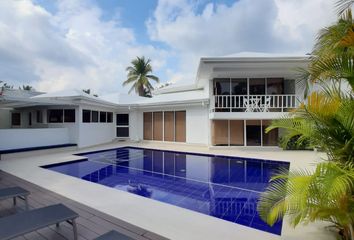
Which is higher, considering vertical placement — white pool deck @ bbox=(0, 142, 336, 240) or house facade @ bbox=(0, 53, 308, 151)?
house facade @ bbox=(0, 53, 308, 151)

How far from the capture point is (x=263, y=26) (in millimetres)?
13195

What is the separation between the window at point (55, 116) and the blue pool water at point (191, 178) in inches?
150

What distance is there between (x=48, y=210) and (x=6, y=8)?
11374mm

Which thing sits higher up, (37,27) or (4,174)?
(37,27)

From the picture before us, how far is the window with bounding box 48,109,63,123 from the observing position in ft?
46.2

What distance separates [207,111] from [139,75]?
1929 cm

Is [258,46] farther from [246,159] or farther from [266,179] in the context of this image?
[266,179]

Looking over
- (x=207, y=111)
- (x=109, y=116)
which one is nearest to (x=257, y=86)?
(x=207, y=111)

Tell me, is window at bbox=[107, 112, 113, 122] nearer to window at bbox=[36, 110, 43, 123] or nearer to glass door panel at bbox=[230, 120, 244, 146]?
window at bbox=[36, 110, 43, 123]

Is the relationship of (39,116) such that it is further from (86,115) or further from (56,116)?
(86,115)

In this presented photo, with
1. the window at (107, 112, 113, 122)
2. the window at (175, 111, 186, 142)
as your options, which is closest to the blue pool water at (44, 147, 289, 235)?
the window at (175, 111, 186, 142)

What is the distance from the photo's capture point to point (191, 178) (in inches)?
316

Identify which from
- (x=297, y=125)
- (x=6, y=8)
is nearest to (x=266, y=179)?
(x=297, y=125)

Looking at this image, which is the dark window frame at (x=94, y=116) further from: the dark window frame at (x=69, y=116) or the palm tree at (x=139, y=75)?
the palm tree at (x=139, y=75)
